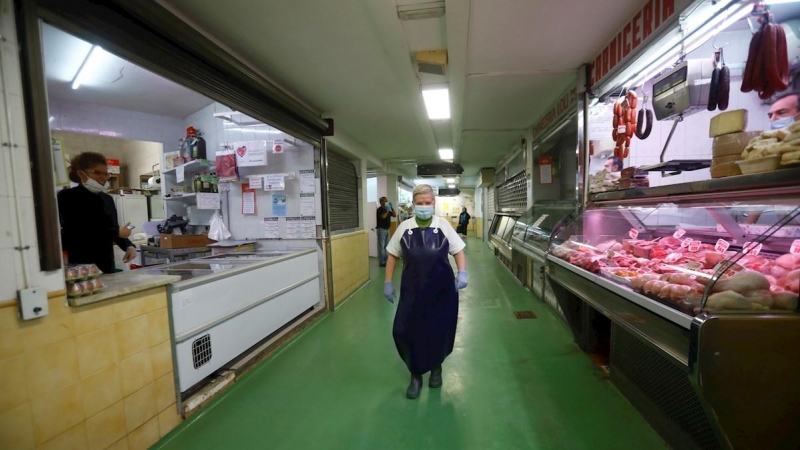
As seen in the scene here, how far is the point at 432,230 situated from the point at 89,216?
2604 mm

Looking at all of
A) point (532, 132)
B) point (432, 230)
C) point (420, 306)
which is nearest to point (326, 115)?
point (432, 230)

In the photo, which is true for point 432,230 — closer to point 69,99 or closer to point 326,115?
point 326,115

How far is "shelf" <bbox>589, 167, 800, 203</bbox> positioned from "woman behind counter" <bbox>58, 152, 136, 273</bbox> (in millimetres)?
3981

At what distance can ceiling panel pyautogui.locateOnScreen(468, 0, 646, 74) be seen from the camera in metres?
2.07

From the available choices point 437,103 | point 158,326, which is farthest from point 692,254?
point 158,326

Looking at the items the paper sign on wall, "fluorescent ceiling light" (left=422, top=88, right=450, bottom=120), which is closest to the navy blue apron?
"fluorescent ceiling light" (left=422, top=88, right=450, bottom=120)

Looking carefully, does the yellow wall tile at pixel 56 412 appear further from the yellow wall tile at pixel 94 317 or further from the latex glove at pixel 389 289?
the latex glove at pixel 389 289

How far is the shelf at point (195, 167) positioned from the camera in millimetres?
4070

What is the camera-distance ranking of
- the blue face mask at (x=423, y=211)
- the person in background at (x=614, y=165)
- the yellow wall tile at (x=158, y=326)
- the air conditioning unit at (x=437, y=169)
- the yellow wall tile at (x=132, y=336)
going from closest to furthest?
1. the yellow wall tile at (x=132, y=336)
2. the yellow wall tile at (x=158, y=326)
3. the blue face mask at (x=423, y=211)
4. the person in background at (x=614, y=165)
5. the air conditioning unit at (x=437, y=169)

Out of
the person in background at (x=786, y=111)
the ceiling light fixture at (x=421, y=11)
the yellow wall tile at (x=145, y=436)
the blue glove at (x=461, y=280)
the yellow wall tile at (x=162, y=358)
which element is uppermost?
the ceiling light fixture at (x=421, y=11)

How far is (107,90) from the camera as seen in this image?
12.6 feet

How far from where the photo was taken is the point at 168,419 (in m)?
1.91

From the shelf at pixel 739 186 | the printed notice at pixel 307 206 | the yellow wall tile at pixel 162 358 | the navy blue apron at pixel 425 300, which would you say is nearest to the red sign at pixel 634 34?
the shelf at pixel 739 186

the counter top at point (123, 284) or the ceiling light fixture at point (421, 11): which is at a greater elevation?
the ceiling light fixture at point (421, 11)
